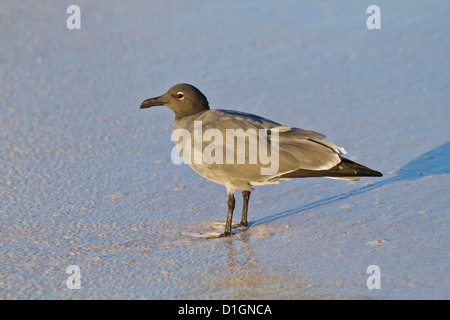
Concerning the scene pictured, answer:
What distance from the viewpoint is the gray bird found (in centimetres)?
504

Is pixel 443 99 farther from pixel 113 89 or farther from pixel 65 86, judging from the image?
pixel 65 86

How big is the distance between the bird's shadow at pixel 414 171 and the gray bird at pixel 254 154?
43cm

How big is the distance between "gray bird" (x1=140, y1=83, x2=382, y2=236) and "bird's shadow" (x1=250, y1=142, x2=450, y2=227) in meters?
0.43

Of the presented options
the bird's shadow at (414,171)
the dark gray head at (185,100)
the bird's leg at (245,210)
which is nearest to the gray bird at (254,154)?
the bird's leg at (245,210)

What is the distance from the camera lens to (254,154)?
5.08 m

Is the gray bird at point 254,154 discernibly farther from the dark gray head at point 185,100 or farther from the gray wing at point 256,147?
the dark gray head at point 185,100

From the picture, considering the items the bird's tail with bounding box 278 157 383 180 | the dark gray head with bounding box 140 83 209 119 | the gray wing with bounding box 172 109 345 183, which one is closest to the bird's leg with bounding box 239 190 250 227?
the gray wing with bounding box 172 109 345 183

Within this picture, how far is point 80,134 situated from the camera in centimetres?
689

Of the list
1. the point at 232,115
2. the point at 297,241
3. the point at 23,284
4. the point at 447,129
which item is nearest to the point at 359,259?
the point at 297,241

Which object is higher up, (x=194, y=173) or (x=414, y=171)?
(x=194, y=173)

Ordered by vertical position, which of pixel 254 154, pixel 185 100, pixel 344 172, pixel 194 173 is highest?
pixel 185 100

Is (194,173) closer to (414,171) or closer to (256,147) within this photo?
(256,147)

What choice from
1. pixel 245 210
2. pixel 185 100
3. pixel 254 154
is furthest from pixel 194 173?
pixel 254 154

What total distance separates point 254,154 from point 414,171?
1727 mm
